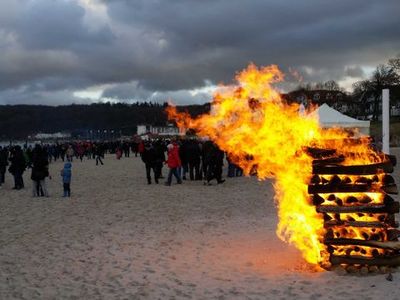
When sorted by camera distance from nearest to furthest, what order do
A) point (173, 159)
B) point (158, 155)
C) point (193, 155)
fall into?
point (173, 159) < point (158, 155) < point (193, 155)

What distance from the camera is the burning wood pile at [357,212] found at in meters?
7.68

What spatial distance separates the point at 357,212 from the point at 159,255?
3424 millimetres

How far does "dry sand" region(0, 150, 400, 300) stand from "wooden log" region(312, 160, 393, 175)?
1479 mm

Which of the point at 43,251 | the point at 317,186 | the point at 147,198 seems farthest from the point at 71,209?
the point at 317,186

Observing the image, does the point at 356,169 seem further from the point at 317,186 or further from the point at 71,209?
the point at 71,209

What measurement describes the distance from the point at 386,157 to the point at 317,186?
1.15 meters

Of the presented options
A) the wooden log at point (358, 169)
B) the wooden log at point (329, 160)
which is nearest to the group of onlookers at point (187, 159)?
the wooden log at point (329, 160)

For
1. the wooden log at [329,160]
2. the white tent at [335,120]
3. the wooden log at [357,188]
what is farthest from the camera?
the white tent at [335,120]

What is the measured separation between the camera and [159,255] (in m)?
9.20

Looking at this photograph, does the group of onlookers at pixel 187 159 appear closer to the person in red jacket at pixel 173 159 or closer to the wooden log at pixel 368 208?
the person in red jacket at pixel 173 159

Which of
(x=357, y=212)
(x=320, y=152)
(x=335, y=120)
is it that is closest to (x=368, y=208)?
(x=357, y=212)

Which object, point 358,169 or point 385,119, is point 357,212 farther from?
point 385,119

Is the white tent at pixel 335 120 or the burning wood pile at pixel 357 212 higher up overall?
the white tent at pixel 335 120

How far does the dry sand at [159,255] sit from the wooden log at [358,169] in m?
1.48
